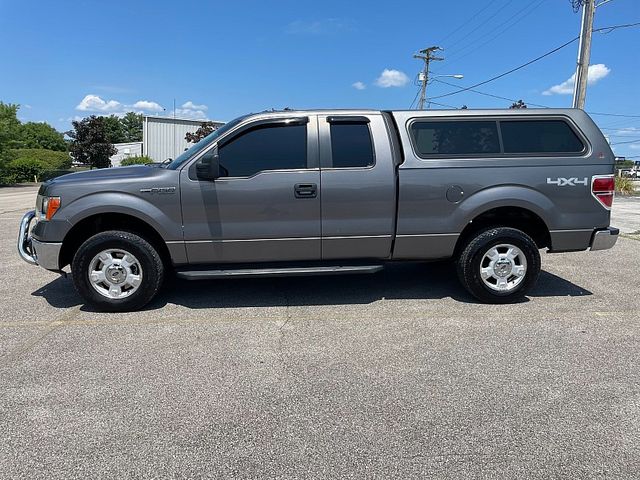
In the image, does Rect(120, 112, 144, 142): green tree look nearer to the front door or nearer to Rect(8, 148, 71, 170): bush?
Rect(8, 148, 71, 170): bush

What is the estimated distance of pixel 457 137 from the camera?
506 centimetres

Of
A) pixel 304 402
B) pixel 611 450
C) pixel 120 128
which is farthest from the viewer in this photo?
pixel 120 128

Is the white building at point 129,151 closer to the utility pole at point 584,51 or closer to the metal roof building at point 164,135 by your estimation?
the metal roof building at point 164,135

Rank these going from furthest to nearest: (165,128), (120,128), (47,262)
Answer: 1. (120,128)
2. (165,128)
3. (47,262)

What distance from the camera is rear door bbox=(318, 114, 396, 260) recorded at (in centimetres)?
477

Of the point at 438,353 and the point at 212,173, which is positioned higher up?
the point at 212,173

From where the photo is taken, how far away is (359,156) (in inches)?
191

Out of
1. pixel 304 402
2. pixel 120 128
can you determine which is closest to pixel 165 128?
pixel 304 402

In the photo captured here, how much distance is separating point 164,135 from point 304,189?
40.5 metres

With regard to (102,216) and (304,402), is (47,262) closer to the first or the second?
(102,216)

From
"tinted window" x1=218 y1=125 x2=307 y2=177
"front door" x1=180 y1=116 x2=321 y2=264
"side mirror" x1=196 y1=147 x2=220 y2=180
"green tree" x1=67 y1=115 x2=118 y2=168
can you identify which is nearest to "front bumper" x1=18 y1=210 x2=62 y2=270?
"front door" x1=180 y1=116 x2=321 y2=264

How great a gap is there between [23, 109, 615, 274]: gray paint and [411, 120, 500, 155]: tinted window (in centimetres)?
10

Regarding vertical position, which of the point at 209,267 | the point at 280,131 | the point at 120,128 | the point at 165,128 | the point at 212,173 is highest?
the point at 120,128

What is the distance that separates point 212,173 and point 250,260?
986 millimetres
